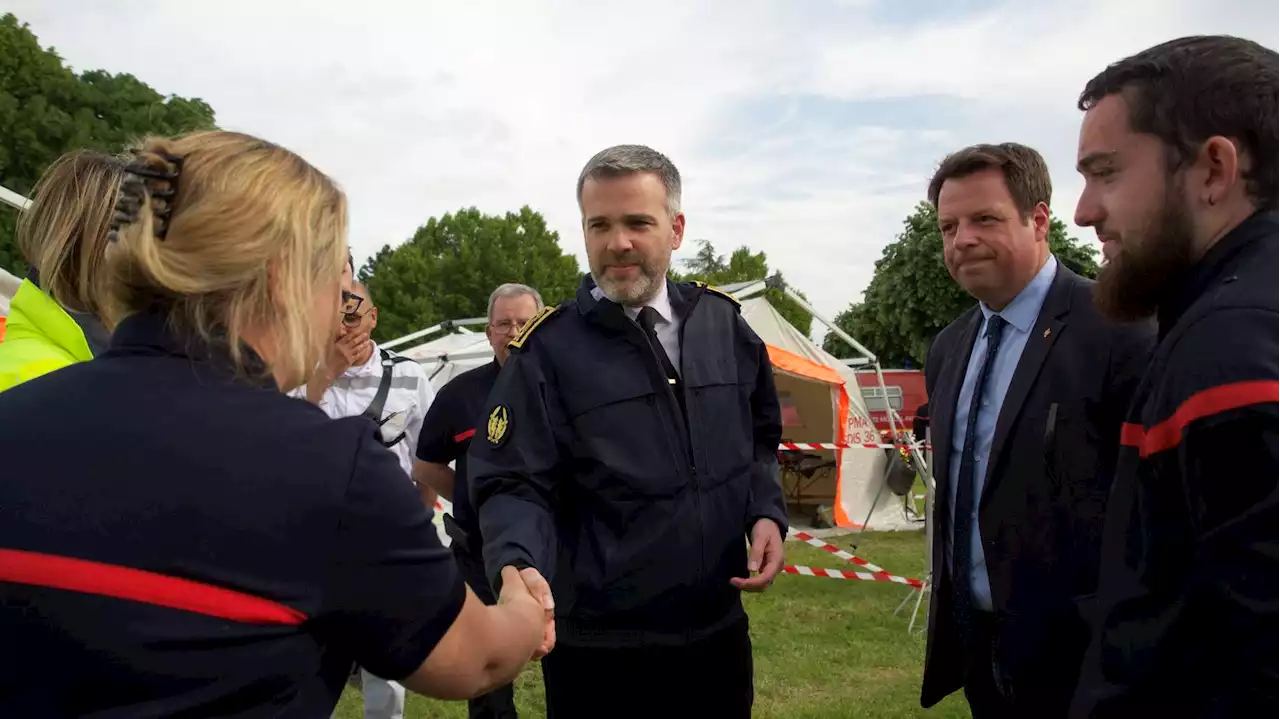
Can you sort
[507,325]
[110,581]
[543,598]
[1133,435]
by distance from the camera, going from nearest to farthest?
[110,581] → [1133,435] → [543,598] → [507,325]

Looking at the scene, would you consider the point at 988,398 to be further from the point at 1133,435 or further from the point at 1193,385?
the point at 1193,385

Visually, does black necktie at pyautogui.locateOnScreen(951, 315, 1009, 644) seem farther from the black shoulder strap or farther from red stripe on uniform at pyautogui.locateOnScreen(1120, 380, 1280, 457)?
the black shoulder strap

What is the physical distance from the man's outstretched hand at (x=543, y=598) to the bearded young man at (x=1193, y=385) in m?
1.04

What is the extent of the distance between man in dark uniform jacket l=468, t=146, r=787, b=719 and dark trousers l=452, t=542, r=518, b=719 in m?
1.65

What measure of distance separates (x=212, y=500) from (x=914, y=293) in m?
31.1

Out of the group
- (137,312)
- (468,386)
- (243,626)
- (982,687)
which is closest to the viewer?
(243,626)

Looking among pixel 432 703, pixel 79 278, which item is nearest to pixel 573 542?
pixel 79 278

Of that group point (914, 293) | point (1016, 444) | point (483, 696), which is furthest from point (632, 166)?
point (914, 293)

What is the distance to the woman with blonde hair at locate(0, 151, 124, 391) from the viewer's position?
2301mm

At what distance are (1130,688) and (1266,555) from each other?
0.32 meters

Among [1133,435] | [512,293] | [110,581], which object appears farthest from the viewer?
[512,293]

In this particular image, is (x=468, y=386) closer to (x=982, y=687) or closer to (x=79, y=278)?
(x=79, y=278)

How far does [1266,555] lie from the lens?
4.51 feet

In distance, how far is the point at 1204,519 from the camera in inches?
56.8
